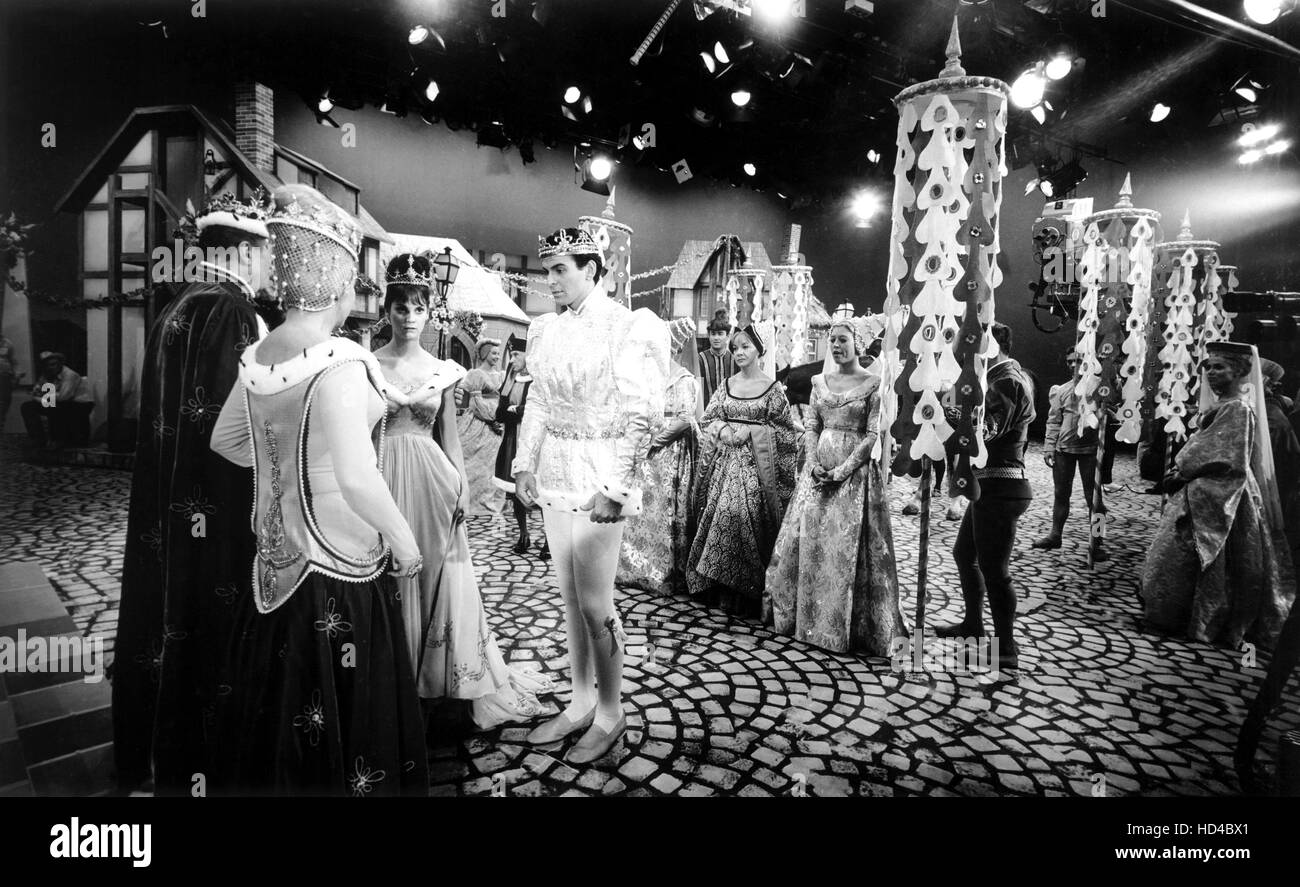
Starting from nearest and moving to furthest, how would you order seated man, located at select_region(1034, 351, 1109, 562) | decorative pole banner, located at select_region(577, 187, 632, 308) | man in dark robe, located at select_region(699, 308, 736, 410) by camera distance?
decorative pole banner, located at select_region(577, 187, 632, 308) → seated man, located at select_region(1034, 351, 1109, 562) → man in dark robe, located at select_region(699, 308, 736, 410)

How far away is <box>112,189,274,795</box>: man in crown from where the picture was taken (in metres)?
1.60

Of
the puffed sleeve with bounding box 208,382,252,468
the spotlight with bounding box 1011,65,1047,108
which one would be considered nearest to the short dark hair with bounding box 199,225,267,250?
the puffed sleeve with bounding box 208,382,252,468

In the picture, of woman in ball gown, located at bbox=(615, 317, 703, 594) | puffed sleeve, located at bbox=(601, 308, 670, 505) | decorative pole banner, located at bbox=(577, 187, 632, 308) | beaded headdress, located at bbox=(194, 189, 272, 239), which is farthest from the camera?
decorative pole banner, located at bbox=(577, 187, 632, 308)

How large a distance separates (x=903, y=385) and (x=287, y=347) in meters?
2.34

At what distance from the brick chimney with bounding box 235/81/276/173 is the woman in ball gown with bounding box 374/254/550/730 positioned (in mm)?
726

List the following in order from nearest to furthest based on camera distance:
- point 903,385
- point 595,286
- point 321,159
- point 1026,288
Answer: point 595,286 → point 903,385 → point 321,159 → point 1026,288

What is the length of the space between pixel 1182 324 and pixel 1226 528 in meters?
1.60

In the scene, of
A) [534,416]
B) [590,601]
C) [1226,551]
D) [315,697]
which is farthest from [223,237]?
[1226,551]

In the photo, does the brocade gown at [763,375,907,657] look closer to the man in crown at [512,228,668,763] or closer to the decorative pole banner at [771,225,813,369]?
the man in crown at [512,228,668,763]

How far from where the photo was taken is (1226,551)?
10.6ft

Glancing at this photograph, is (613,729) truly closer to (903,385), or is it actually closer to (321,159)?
(903,385)
